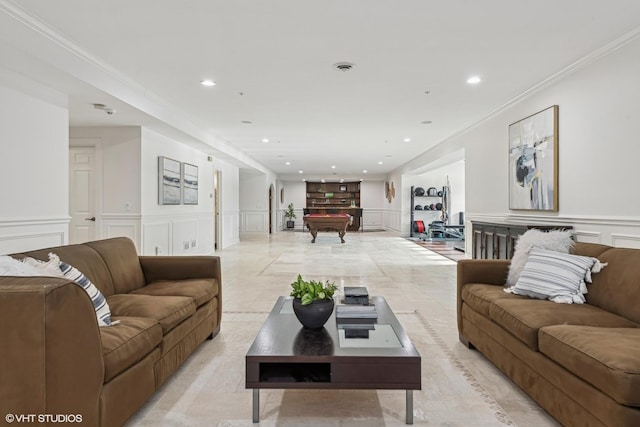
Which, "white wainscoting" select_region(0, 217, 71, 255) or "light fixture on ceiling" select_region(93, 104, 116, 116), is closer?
"white wainscoting" select_region(0, 217, 71, 255)

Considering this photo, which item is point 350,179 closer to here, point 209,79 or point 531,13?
point 209,79

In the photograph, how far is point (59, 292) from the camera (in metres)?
1.58

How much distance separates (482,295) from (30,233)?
13.5 feet

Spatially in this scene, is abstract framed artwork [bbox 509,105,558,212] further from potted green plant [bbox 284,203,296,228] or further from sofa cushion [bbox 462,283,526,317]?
potted green plant [bbox 284,203,296,228]

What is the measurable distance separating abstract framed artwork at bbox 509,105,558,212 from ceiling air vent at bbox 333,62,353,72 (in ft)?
7.23

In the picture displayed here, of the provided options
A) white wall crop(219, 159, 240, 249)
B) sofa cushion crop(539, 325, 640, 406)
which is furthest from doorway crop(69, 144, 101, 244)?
sofa cushion crop(539, 325, 640, 406)

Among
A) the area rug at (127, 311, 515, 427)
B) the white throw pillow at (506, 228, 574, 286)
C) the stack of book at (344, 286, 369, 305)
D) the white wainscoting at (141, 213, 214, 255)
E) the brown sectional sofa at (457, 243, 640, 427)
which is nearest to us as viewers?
the brown sectional sofa at (457, 243, 640, 427)

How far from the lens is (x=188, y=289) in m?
3.10

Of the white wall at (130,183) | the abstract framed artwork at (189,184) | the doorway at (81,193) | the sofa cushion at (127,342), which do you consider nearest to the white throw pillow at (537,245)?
the sofa cushion at (127,342)

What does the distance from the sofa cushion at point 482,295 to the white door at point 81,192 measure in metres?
5.51

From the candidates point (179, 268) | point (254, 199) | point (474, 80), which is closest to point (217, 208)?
point (254, 199)

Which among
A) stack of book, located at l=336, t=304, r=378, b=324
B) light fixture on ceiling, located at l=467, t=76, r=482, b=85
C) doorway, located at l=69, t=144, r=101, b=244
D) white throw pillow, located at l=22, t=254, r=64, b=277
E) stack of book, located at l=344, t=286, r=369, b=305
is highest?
light fixture on ceiling, located at l=467, t=76, r=482, b=85

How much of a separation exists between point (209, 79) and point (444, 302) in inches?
Result: 141

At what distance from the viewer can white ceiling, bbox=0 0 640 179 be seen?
9.63ft
